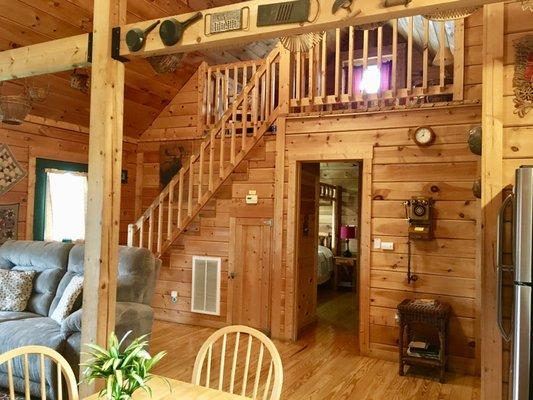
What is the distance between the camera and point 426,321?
4008 mm

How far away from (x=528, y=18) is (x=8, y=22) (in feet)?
14.1

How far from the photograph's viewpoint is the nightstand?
324 inches

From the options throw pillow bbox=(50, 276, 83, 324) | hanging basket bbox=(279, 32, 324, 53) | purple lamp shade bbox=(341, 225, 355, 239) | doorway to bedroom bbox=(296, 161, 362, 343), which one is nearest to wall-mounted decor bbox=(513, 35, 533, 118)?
hanging basket bbox=(279, 32, 324, 53)

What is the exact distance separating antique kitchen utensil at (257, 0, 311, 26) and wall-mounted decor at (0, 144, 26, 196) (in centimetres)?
391

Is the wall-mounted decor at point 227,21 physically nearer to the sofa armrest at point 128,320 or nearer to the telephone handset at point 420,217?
the sofa armrest at point 128,320

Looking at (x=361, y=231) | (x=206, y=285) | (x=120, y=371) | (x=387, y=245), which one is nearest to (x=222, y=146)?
(x=206, y=285)

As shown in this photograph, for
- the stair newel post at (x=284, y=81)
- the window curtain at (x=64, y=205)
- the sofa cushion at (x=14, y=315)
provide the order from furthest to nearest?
the window curtain at (x=64, y=205), the stair newel post at (x=284, y=81), the sofa cushion at (x=14, y=315)

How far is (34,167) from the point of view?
529cm

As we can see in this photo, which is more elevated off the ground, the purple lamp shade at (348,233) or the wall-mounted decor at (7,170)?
the wall-mounted decor at (7,170)

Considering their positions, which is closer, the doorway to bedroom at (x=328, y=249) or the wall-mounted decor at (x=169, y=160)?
the doorway to bedroom at (x=328, y=249)

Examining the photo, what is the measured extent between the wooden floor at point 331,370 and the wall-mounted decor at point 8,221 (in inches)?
78.2

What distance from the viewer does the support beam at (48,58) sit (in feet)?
9.28

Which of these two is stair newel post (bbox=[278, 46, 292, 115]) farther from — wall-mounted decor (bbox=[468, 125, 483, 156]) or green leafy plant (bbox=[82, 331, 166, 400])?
green leafy plant (bbox=[82, 331, 166, 400])

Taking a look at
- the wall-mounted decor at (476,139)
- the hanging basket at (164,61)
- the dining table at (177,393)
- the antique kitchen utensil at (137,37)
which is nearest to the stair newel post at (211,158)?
the hanging basket at (164,61)
